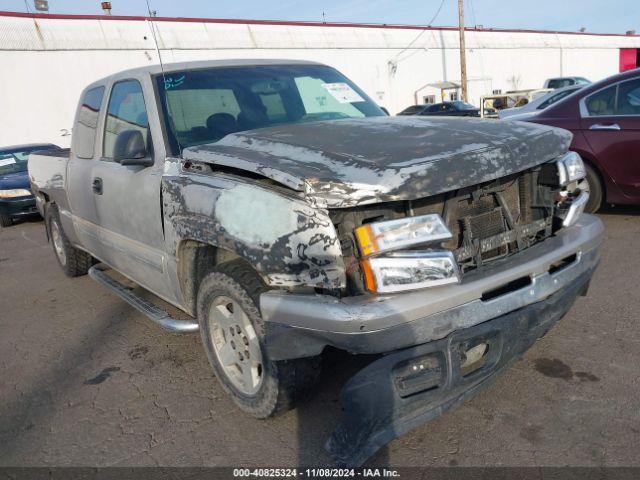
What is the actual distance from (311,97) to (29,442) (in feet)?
9.13

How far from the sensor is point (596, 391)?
2820 mm

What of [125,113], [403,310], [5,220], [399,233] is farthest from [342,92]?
[5,220]

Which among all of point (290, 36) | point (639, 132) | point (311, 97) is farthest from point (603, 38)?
point (311, 97)

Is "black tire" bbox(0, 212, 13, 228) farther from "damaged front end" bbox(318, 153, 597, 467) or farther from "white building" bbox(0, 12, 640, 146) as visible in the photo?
"damaged front end" bbox(318, 153, 597, 467)

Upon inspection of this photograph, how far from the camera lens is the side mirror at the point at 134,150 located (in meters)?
3.21

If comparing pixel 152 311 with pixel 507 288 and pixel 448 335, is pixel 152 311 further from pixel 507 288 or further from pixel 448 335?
pixel 507 288

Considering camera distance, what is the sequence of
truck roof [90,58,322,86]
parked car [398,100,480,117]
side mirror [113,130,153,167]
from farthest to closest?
parked car [398,100,480,117] < truck roof [90,58,322,86] < side mirror [113,130,153,167]

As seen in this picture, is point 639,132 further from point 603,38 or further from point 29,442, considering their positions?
point 603,38

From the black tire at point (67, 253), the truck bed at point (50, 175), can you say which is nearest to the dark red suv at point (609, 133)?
the truck bed at point (50, 175)

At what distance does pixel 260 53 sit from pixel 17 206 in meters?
17.9

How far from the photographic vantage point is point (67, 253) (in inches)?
223

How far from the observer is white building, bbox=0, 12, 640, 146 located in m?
20.3

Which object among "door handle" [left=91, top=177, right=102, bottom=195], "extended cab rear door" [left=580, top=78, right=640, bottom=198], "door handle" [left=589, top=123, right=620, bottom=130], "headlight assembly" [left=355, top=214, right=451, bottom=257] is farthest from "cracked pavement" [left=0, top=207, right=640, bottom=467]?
"door handle" [left=589, top=123, right=620, bottom=130]

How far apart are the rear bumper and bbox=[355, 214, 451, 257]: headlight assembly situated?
16.1 inches
